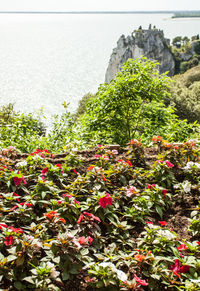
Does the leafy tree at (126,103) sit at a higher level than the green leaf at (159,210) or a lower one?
higher

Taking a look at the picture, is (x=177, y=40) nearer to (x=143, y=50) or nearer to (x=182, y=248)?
(x=143, y=50)

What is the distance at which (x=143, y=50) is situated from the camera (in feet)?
300

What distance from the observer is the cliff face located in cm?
8825

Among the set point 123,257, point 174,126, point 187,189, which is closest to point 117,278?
point 123,257

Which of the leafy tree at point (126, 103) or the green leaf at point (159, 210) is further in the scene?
the leafy tree at point (126, 103)

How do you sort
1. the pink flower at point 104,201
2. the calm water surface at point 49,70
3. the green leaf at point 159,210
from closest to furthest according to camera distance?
1. the pink flower at point 104,201
2. the green leaf at point 159,210
3. the calm water surface at point 49,70

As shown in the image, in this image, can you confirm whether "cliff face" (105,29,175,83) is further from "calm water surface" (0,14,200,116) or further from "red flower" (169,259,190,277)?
"red flower" (169,259,190,277)

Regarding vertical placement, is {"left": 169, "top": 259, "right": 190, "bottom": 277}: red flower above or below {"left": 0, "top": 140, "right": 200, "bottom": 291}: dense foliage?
below

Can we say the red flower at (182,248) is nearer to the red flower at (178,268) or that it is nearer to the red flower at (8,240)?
the red flower at (178,268)

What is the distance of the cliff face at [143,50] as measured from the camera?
290 feet

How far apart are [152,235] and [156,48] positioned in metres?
99.3

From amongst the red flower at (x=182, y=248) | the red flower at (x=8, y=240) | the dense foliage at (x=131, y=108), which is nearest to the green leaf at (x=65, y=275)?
the red flower at (x=8, y=240)

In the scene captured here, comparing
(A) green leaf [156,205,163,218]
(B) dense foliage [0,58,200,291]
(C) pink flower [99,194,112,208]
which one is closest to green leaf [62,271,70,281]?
(B) dense foliage [0,58,200,291]

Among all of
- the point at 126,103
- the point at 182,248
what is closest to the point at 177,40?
the point at 126,103
